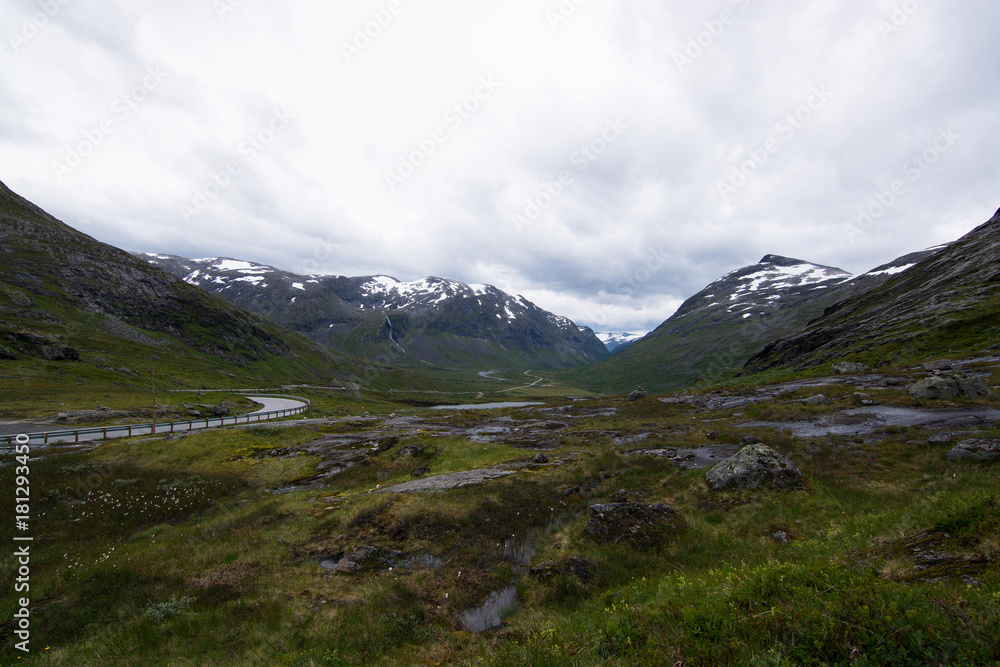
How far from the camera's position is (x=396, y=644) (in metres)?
10.8

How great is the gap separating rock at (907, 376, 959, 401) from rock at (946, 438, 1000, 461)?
16775 mm

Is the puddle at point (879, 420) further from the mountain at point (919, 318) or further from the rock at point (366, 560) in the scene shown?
the mountain at point (919, 318)

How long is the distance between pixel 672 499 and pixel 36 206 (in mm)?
311722

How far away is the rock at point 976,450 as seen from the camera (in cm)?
Answer: 1635

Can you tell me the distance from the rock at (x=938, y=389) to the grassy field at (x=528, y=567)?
12.5 metres

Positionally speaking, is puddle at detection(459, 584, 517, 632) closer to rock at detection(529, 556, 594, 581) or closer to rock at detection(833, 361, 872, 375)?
rock at detection(529, 556, 594, 581)

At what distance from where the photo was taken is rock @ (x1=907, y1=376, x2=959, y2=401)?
29.8m

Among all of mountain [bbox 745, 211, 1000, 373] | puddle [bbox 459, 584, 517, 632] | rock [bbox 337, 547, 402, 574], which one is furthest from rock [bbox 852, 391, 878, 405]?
rock [bbox 337, 547, 402, 574]

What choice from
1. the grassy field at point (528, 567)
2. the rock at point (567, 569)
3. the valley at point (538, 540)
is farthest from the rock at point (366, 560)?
the rock at point (567, 569)

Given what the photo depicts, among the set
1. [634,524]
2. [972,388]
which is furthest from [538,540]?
[972,388]

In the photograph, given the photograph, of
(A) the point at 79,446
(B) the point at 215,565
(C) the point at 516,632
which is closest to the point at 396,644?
(C) the point at 516,632

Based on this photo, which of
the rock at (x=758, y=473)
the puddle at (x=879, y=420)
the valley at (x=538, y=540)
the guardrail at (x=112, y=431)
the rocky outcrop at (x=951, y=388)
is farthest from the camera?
the guardrail at (x=112, y=431)

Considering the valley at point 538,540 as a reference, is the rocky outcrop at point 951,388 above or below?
above

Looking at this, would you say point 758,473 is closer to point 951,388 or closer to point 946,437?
point 946,437
